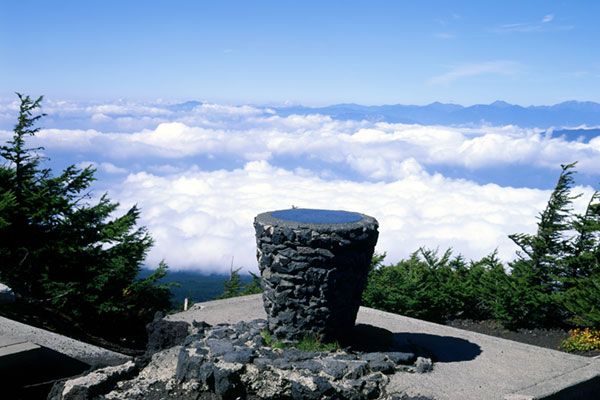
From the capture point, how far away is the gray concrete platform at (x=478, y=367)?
22.4 feet

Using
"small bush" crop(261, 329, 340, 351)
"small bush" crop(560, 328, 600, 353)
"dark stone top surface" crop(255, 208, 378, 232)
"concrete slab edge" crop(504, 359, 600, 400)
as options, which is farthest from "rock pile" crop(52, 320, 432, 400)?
"small bush" crop(560, 328, 600, 353)

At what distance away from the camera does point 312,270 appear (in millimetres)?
7031

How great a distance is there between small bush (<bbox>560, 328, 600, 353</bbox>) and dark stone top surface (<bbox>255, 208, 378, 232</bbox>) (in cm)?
553

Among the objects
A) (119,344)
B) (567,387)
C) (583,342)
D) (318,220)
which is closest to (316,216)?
(318,220)

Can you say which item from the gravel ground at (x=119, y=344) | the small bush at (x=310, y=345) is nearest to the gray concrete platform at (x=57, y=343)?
the gravel ground at (x=119, y=344)

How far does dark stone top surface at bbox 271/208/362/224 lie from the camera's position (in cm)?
740

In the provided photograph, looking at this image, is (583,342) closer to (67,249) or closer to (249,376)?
(249,376)

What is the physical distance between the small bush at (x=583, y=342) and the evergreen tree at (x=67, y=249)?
9189mm

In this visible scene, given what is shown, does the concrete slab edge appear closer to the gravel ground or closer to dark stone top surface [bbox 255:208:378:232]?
the gravel ground

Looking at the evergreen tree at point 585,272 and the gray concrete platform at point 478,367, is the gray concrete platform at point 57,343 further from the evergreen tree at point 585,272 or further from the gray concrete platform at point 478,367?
the evergreen tree at point 585,272

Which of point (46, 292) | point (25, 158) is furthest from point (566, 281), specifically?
point (25, 158)

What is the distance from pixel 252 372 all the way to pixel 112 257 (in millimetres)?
6706

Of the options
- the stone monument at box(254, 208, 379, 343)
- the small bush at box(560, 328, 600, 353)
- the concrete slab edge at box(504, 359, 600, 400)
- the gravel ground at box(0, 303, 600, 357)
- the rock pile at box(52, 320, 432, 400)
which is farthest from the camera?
the small bush at box(560, 328, 600, 353)

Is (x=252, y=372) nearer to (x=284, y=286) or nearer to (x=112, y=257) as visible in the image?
(x=284, y=286)
